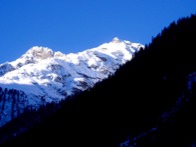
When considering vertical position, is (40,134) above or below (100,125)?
above

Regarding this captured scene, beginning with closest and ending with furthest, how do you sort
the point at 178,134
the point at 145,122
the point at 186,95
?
the point at 178,134, the point at 186,95, the point at 145,122

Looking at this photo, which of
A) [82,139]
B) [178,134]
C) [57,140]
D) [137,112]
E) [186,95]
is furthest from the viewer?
[57,140]

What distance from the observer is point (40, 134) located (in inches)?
3819

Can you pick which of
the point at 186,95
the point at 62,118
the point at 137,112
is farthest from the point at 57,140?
the point at 186,95

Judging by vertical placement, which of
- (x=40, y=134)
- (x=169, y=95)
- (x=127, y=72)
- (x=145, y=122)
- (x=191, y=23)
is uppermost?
(x=191, y=23)

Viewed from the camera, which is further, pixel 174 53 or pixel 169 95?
pixel 174 53

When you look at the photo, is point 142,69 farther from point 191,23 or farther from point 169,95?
point 169,95

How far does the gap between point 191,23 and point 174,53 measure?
12.8 metres

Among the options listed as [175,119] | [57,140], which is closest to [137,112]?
[175,119]

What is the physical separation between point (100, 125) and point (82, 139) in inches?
177

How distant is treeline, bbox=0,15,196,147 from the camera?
56.2 metres

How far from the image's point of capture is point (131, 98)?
72188 mm

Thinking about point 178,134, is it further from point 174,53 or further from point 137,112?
point 174,53

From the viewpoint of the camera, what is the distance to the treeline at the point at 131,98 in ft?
184
